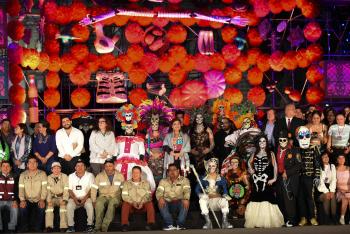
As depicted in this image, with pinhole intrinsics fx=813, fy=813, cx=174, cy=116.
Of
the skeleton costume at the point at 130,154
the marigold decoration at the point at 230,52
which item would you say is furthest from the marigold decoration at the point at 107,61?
the skeleton costume at the point at 130,154

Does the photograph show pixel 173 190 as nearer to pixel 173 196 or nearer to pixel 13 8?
pixel 173 196

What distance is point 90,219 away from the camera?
13.7 metres

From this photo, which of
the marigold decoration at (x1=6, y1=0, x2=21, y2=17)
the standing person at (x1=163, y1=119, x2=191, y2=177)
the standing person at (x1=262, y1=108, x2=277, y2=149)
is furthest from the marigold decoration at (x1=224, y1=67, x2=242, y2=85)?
the standing person at (x1=163, y1=119, x2=191, y2=177)

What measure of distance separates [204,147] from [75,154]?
2353mm

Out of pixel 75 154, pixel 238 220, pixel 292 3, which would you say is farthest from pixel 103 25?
pixel 238 220

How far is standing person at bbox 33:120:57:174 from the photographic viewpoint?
47.5 feet

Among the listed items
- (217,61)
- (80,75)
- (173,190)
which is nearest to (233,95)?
(217,61)

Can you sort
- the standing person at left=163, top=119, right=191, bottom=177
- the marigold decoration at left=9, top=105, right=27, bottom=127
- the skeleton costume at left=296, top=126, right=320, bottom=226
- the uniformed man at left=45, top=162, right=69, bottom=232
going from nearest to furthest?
1. the uniformed man at left=45, top=162, right=69, bottom=232
2. the skeleton costume at left=296, top=126, right=320, bottom=226
3. the standing person at left=163, top=119, right=191, bottom=177
4. the marigold decoration at left=9, top=105, right=27, bottom=127

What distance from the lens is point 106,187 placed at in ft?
45.9

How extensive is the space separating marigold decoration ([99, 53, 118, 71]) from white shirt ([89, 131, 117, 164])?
17.8ft

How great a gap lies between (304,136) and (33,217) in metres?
4.93

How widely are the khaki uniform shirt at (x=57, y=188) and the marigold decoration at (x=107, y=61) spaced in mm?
6217

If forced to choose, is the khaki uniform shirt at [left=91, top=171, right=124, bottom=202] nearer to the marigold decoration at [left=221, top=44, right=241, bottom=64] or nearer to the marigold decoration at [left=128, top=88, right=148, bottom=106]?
the marigold decoration at [left=128, top=88, right=148, bottom=106]

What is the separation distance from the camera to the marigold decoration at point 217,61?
20203mm
